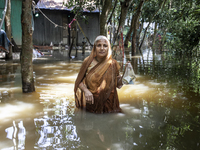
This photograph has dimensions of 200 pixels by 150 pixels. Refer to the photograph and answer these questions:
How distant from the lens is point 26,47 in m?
4.66

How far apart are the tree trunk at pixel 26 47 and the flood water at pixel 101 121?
10.4 inches

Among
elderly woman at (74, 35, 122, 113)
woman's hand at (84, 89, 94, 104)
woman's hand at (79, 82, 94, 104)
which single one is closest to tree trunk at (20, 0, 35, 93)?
elderly woman at (74, 35, 122, 113)

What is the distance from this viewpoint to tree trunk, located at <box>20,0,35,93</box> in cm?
453

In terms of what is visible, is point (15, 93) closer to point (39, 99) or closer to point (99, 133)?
point (39, 99)

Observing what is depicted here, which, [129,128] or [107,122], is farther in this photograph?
[107,122]

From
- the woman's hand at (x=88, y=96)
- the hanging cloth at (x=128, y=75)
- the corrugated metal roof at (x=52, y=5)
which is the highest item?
the corrugated metal roof at (x=52, y=5)

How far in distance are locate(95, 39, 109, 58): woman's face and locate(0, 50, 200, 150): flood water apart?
1.01 m

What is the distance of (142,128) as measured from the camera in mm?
3070

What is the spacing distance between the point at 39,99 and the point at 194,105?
306cm

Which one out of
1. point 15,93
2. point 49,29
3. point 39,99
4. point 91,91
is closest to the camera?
point 91,91

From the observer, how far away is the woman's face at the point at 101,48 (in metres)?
3.41

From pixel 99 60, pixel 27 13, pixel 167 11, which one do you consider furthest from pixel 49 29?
pixel 99 60

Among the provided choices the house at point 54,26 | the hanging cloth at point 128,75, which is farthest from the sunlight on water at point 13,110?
the house at point 54,26

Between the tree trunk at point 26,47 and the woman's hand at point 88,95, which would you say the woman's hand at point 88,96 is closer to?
the woman's hand at point 88,95
